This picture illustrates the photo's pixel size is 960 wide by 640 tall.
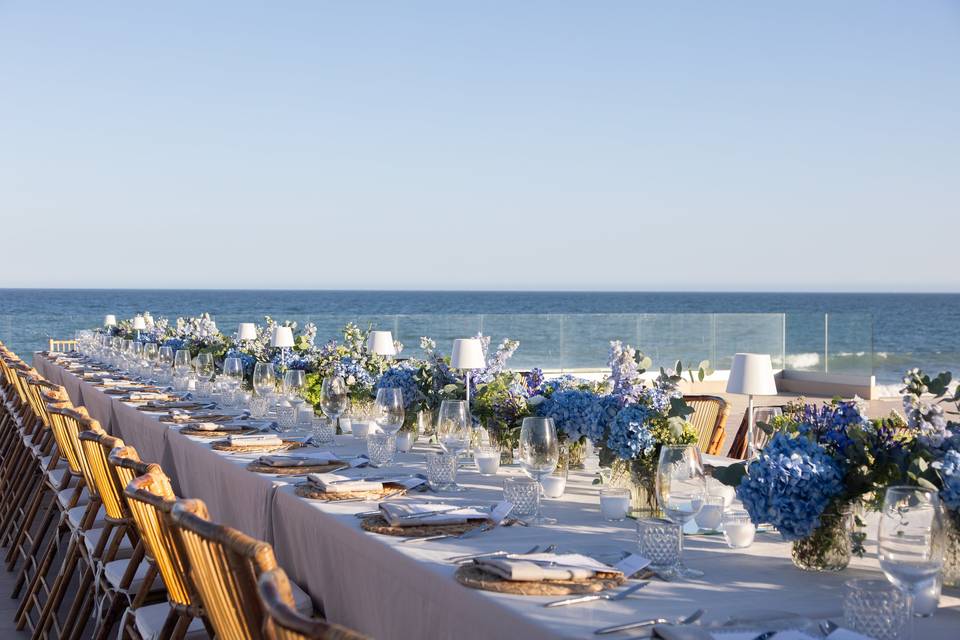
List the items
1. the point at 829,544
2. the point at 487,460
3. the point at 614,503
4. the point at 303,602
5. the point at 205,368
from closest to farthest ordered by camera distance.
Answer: the point at 829,544 → the point at 614,503 → the point at 303,602 → the point at 487,460 → the point at 205,368

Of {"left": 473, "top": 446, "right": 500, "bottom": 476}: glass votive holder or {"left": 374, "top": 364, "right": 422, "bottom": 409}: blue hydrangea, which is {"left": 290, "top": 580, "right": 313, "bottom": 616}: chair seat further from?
{"left": 374, "top": 364, "right": 422, "bottom": 409}: blue hydrangea

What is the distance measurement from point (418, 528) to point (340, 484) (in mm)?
494

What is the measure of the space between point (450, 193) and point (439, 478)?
39.6 metres

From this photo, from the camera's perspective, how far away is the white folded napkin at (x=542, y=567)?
1801mm

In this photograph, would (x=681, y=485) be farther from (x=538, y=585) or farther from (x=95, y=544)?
(x=95, y=544)

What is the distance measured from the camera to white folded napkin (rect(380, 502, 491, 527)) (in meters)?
2.28

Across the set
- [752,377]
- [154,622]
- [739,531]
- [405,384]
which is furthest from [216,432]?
[739,531]

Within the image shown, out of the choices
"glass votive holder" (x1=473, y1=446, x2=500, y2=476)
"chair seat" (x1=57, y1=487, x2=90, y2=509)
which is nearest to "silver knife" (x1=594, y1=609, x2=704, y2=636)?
"glass votive holder" (x1=473, y1=446, x2=500, y2=476)

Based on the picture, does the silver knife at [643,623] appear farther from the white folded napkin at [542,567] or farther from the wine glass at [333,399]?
the wine glass at [333,399]

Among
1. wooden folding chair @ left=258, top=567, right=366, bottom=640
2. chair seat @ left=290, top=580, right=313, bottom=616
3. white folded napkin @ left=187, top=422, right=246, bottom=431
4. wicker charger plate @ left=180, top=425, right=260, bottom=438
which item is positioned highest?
wooden folding chair @ left=258, top=567, right=366, bottom=640

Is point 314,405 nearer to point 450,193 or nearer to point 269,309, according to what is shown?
point 450,193

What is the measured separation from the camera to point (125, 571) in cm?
330

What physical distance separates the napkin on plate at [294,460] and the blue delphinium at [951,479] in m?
1.90

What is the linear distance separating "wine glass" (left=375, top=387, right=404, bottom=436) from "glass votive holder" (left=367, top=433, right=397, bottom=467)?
51 millimetres
